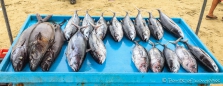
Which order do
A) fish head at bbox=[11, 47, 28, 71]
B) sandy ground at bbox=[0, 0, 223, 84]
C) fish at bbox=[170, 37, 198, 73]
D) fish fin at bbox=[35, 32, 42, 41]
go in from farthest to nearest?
sandy ground at bbox=[0, 0, 223, 84]
fish fin at bbox=[35, 32, 42, 41]
fish at bbox=[170, 37, 198, 73]
fish head at bbox=[11, 47, 28, 71]

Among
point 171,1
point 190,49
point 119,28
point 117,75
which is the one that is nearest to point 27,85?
point 117,75

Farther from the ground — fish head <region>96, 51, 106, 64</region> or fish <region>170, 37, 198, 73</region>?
fish <region>170, 37, 198, 73</region>

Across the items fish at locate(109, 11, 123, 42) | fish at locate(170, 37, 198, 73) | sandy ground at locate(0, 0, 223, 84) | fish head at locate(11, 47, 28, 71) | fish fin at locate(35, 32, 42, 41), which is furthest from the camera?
sandy ground at locate(0, 0, 223, 84)

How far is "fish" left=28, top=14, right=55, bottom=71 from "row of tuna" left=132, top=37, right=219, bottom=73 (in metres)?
0.95

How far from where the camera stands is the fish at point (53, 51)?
2.25 m

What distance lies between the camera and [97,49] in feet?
8.24

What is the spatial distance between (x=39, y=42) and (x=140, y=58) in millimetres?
1084

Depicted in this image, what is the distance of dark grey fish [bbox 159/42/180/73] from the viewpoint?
230 cm

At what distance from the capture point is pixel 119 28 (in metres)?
3.09

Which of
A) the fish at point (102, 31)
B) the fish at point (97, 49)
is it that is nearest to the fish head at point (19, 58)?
the fish at point (97, 49)

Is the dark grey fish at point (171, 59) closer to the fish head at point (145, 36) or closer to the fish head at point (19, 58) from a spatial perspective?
the fish head at point (145, 36)

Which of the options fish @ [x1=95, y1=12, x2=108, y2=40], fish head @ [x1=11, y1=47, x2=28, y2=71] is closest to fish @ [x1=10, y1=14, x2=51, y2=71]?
fish head @ [x1=11, y1=47, x2=28, y2=71]

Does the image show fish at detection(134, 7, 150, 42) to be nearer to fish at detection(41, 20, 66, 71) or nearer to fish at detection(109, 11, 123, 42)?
fish at detection(109, 11, 123, 42)

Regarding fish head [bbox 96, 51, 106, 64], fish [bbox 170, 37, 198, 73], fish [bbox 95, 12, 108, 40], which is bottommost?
fish [bbox 95, 12, 108, 40]
